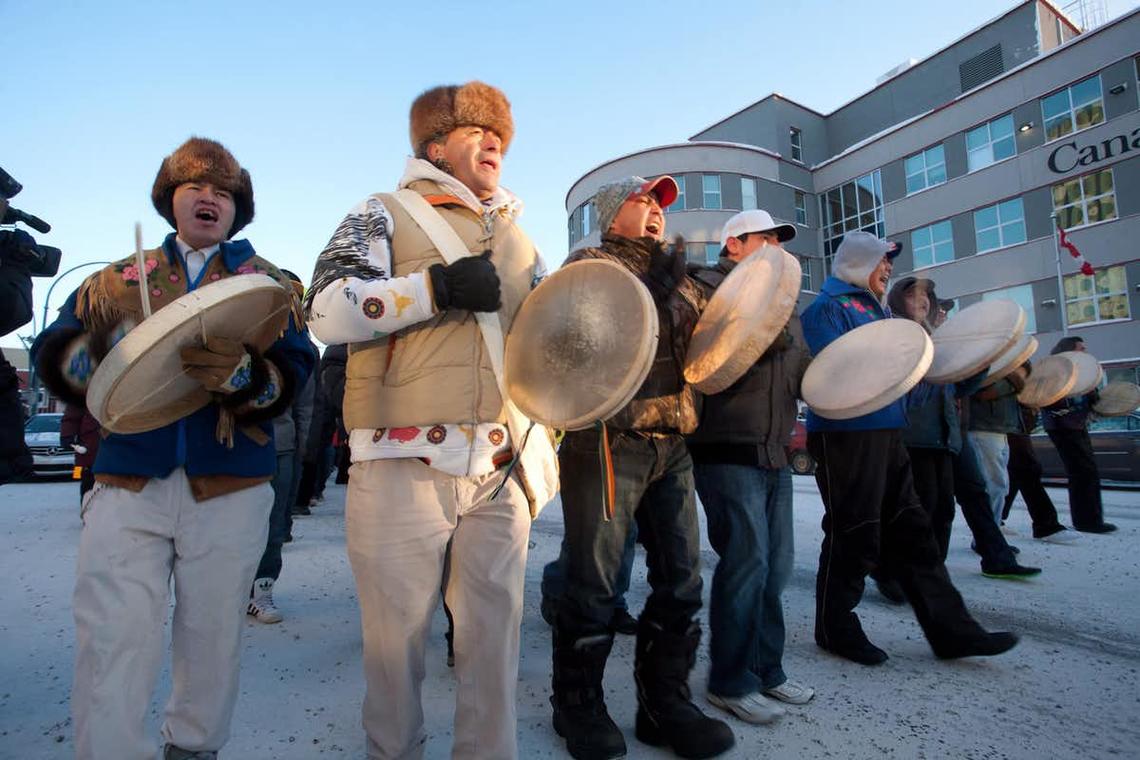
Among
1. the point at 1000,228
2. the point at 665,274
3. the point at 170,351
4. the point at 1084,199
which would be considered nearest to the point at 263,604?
the point at 170,351

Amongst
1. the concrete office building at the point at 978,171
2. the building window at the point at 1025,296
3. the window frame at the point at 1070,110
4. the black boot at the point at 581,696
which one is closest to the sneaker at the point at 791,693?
the black boot at the point at 581,696

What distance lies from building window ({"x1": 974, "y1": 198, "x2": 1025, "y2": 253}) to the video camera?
2561 cm

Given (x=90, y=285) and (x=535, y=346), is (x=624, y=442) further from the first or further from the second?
(x=90, y=285)

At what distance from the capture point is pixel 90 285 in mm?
1823

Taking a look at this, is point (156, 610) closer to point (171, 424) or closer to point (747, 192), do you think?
point (171, 424)

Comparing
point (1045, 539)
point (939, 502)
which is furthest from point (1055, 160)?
point (939, 502)

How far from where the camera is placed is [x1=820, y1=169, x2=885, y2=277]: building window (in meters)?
26.8

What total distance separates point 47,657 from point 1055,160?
26035 millimetres

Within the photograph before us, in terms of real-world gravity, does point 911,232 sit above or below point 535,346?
above

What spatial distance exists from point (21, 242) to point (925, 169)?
2809cm

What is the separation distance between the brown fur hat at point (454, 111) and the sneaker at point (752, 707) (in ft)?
6.52

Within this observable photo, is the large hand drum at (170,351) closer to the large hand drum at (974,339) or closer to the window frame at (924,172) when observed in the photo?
the large hand drum at (974,339)

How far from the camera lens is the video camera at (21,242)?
1831 mm

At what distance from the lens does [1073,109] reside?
2056 cm
